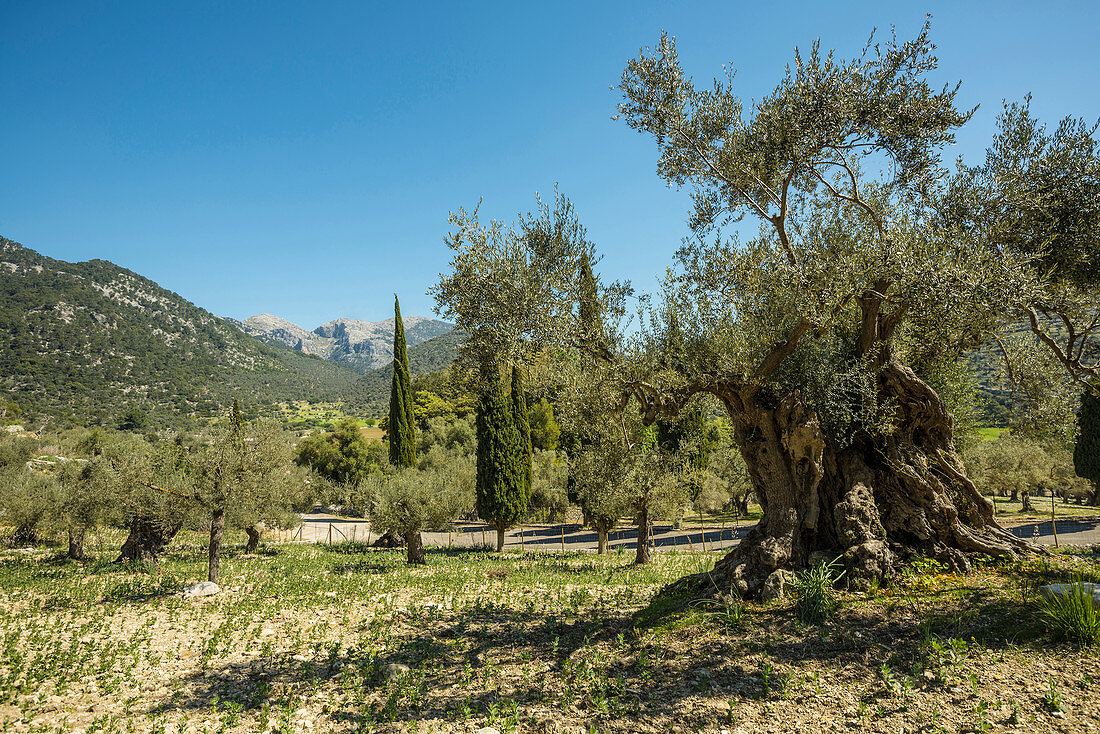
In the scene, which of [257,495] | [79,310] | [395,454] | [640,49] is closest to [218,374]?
[79,310]

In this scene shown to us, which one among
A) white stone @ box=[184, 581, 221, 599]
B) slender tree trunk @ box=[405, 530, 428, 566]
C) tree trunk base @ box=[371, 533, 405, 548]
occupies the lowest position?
tree trunk base @ box=[371, 533, 405, 548]

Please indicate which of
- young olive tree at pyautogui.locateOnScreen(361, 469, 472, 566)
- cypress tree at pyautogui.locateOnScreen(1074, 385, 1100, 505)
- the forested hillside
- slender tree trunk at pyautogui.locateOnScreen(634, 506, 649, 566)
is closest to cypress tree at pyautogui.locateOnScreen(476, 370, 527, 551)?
young olive tree at pyautogui.locateOnScreen(361, 469, 472, 566)

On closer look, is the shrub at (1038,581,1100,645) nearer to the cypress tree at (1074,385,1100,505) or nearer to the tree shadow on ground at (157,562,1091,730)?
the tree shadow on ground at (157,562,1091,730)

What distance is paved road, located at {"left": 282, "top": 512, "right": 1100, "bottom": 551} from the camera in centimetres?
2682

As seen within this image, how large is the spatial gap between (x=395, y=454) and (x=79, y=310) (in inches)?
5440

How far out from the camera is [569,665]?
7125mm

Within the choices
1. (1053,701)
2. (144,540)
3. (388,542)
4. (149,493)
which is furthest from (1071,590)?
(388,542)

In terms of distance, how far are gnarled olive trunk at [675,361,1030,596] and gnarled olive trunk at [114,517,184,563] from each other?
20.1 meters

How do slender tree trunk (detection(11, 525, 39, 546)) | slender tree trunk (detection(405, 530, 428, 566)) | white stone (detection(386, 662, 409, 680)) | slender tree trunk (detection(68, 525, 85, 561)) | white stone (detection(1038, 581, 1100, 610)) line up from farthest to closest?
slender tree trunk (detection(11, 525, 39, 546))
slender tree trunk (detection(405, 530, 428, 566))
slender tree trunk (detection(68, 525, 85, 561))
white stone (detection(386, 662, 409, 680))
white stone (detection(1038, 581, 1100, 610))

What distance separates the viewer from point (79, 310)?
12144cm

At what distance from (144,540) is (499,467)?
657 inches

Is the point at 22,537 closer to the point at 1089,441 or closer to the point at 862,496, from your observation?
the point at 862,496

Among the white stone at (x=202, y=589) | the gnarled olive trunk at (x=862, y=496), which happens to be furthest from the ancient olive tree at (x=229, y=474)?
the gnarled olive trunk at (x=862, y=496)

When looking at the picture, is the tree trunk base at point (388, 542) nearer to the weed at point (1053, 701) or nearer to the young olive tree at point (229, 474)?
the young olive tree at point (229, 474)
